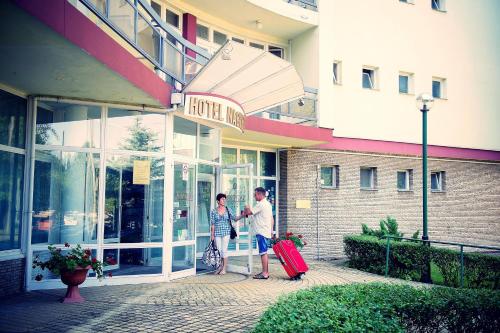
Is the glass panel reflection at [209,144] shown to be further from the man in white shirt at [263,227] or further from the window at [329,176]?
the window at [329,176]

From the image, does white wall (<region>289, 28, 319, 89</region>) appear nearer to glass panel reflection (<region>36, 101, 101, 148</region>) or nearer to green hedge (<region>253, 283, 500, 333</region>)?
glass panel reflection (<region>36, 101, 101, 148</region>)

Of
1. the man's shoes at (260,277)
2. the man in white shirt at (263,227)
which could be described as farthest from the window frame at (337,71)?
the man's shoes at (260,277)

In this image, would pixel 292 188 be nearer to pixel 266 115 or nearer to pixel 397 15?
pixel 266 115

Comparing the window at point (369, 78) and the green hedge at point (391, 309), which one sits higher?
the window at point (369, 78)

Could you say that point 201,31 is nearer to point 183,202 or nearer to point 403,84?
point 183,202

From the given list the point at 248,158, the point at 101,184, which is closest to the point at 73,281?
the point at 101,184

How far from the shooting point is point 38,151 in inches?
324

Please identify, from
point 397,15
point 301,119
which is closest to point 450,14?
point 397,15

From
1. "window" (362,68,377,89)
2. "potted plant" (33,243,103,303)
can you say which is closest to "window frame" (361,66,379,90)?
"window" (362,68,377,89)

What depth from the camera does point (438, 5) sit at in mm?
17906

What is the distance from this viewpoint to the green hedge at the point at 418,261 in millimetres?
9766

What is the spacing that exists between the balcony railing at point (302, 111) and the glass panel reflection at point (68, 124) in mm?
5973

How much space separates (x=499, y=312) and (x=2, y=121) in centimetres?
770

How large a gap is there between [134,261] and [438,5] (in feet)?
50.8
